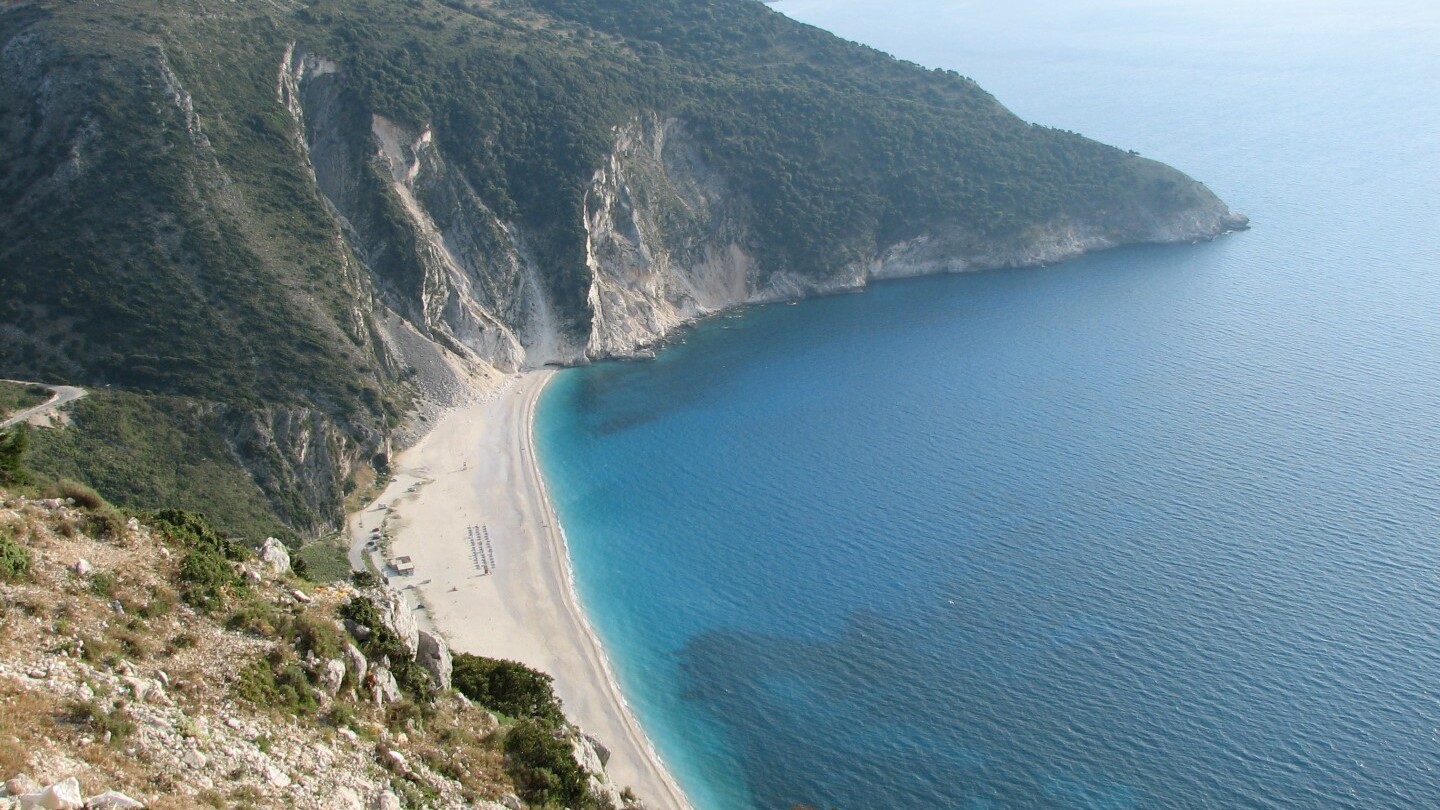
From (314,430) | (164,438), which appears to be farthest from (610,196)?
(164,438)

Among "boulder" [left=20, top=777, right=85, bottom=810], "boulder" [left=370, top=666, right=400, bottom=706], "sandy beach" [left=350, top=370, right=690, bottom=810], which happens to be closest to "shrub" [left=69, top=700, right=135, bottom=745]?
"boulder" [left=20, top=777, right=85, bottom=810]

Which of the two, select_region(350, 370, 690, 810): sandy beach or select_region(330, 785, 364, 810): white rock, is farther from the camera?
select_region(350, 370, 690, 810): sandy beach

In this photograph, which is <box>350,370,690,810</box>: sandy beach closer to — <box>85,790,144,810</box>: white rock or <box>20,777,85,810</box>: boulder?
<box>85,790,144,810</box>: white rock

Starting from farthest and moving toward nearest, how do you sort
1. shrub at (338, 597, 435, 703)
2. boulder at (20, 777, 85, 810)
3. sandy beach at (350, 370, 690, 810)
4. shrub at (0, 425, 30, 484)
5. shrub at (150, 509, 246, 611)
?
sandy beach at (350, 370, 690, 810) < shrub at (0, 425, 30, 484) < shrub at (338, 597, 435, 703) < shrub at (150, 509, 246, 611) < boulder at (20, 777, 85, 810)

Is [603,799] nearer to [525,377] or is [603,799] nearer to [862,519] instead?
[862,519]

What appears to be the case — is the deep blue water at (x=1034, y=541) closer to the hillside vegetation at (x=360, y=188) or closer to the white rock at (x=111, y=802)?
the hillside vegetation at (x=360, y=188)

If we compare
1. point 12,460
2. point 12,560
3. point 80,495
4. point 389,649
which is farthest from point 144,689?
point 12,460

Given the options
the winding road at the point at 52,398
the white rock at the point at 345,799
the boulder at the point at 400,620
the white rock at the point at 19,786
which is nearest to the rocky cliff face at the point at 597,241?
the winding road at the point at 52,398
